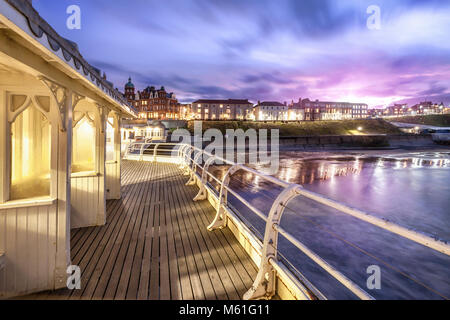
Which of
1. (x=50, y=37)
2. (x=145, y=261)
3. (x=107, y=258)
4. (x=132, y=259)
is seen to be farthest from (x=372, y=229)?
(x=50, y=37)

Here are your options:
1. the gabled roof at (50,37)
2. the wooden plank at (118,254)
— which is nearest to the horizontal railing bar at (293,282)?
the wooden plank at (118,254)

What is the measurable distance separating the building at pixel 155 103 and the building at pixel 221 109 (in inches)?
318

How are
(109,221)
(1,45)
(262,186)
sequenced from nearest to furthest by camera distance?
1. (1,45)
2. (109,221)
3. (262,186)

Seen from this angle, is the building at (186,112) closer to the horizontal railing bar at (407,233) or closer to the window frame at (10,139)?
the window frame at (10,139)

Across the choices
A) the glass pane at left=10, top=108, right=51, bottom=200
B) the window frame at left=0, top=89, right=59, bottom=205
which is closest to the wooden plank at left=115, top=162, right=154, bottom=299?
the window frame at left=0, top=89, right=59, bottom=205

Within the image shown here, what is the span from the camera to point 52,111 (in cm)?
255

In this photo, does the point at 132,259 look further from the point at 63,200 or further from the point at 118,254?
the point at 63,200

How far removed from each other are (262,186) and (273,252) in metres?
10.9

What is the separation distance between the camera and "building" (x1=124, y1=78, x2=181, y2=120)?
83188mm

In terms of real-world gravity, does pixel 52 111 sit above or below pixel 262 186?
above

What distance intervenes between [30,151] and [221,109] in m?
87.7

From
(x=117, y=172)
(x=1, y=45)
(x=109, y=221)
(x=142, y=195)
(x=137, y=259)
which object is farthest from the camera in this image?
(x=142, y=195)
